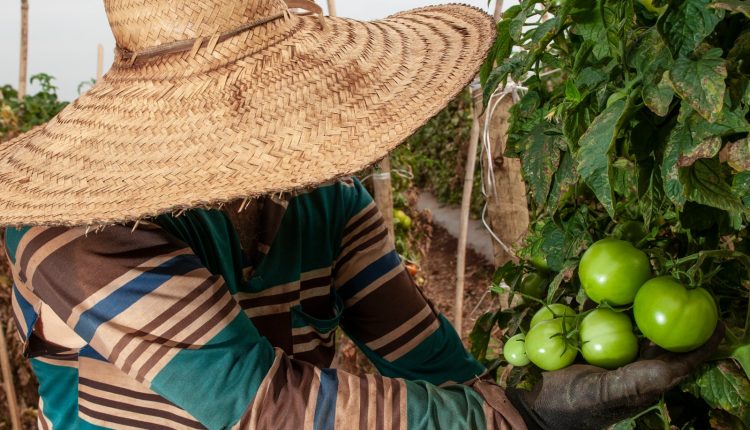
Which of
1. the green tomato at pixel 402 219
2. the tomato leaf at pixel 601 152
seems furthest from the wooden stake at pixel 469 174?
the tomato leaf at pixel 601 152

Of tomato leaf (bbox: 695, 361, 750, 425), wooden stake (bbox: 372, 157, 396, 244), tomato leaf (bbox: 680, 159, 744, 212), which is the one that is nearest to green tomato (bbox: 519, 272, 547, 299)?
→ tomato leaf (bbox: 695, 361, 750, 425)

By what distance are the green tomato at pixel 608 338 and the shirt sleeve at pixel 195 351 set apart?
236 millimetres

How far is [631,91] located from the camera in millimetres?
902

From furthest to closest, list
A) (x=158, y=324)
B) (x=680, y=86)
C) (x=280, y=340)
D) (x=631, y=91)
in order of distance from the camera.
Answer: (x=280, y=340) → (x=158, y=324) → (x=631, y=91) → (x=680, y=86)

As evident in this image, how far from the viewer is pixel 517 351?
1.21m

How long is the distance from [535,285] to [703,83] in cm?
59

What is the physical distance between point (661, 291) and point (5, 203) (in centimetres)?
107

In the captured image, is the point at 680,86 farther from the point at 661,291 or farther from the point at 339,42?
the point at 339,42

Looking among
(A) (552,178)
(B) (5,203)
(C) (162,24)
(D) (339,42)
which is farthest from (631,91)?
(B) (5,203)

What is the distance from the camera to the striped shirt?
1.21 meters

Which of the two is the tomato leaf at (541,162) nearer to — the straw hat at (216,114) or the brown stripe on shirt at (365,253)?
the straw hat at (216,114)

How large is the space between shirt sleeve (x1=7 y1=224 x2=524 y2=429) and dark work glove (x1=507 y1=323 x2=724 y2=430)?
0.08m

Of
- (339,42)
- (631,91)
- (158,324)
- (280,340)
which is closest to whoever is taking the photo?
(631,91)

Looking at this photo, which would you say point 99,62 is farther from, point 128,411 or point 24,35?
point 128,411
